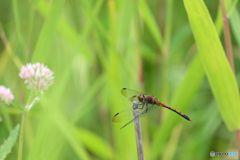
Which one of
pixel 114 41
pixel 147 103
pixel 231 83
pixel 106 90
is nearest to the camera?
pixel 231 83

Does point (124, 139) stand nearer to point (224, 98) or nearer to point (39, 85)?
point (224, 98)

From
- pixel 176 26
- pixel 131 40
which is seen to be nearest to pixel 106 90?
pixel 131 40

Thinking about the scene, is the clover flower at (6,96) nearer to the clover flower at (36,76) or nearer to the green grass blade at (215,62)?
the clover flower at (36,76)

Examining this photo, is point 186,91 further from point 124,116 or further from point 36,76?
point 36,76

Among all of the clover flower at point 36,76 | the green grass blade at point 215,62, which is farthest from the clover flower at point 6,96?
the green grass blade at point 215,62

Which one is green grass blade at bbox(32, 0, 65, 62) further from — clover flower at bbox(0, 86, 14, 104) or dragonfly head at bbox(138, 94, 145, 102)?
dragonfly head at bbox(138, 94, 145, 102)

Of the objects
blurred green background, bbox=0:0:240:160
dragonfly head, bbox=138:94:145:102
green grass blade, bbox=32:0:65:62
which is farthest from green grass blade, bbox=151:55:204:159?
green grass blade, bbox=32:0:65:62
